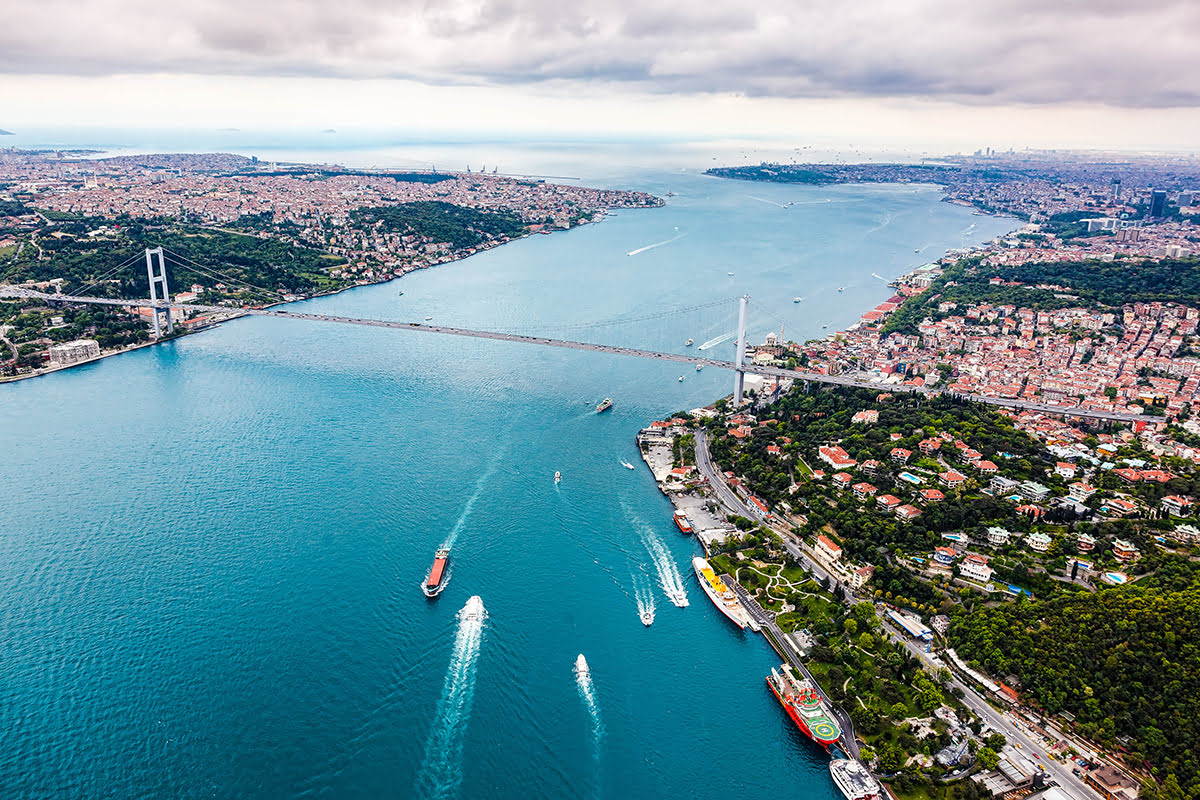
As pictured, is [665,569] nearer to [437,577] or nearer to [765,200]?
[437,577]

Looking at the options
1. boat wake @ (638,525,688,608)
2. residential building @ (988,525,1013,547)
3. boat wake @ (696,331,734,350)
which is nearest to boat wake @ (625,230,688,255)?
boat wake @ (696,331,734,350)

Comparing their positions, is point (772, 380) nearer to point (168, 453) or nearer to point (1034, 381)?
point (1034, 381)

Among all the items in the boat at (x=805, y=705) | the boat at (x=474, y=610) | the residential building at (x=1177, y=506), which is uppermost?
the residential building at (x=1177, y=506)

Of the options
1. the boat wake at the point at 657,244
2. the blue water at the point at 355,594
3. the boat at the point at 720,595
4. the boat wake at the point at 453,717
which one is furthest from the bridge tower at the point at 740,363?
the boat wake at the point at 657,244

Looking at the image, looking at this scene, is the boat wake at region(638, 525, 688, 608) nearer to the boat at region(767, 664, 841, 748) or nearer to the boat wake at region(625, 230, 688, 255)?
the boat at region(767, 664, 841, 748)

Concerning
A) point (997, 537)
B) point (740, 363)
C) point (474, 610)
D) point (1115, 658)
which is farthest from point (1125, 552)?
point (474, 610)

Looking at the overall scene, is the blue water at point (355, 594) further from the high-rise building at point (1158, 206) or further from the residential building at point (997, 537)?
the high-rise building at point (1158, 206)
